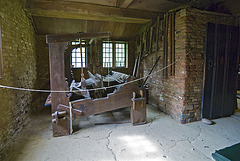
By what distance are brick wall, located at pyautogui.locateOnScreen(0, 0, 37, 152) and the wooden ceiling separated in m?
0.56

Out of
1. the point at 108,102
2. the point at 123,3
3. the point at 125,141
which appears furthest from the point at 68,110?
the point at 123,3

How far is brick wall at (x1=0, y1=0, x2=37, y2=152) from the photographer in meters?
2.63

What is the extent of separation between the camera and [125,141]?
2676 mm

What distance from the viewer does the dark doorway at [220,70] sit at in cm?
347

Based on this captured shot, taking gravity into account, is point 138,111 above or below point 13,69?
below

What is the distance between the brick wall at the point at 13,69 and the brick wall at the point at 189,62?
3.60 meters

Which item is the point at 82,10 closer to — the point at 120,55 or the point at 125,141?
the point at 120,55

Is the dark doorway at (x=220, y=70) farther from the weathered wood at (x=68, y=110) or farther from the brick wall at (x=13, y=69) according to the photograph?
the brick wall at (x=13, y=69)

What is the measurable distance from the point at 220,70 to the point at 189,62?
38.1 inches

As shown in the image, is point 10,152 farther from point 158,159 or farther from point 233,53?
point 233,53

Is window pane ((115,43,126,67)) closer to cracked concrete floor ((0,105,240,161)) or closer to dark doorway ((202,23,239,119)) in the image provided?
cracked concrete floor ((0,105,240,161))

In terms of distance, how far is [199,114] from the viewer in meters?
3.59

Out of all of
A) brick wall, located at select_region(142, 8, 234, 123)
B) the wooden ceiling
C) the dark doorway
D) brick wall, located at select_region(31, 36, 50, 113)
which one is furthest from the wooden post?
brick wall, located at select_region(31, 36, 50, 113)

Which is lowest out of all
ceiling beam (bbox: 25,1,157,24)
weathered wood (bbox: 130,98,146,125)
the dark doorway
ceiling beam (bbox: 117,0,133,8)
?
weathered wood (bbox: 130,98,146,125)
